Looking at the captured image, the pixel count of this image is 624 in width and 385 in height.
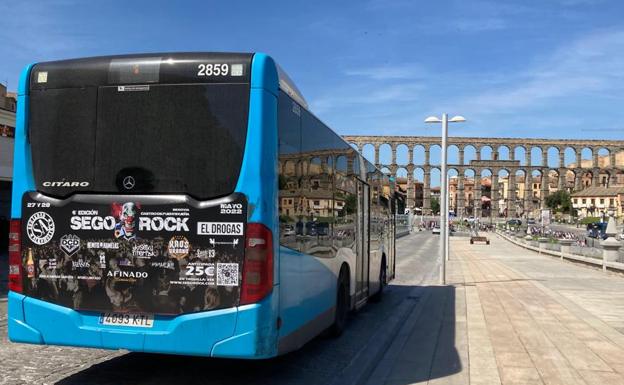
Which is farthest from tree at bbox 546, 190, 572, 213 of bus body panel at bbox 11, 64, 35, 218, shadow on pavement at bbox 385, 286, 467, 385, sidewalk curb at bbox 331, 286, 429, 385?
bus body panel at bbox 11, 64, 35, 218

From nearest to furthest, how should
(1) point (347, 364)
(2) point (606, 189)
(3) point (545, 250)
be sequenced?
(1) point (347, 364) < (3) point (545, 250) < (2) point (606, 189)

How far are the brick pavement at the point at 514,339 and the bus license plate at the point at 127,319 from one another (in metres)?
2.42

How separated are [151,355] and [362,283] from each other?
161 inches

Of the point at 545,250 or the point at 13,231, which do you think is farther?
the point at 545,250

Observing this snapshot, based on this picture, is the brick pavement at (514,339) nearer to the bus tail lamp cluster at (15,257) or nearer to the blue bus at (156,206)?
the blue bus at (156,206)

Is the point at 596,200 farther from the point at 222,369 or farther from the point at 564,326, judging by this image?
the point at 222,369

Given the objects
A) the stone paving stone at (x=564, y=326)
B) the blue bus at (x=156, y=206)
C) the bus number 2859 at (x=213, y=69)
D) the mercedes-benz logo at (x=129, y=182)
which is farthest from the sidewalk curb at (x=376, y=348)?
the bus number 2859 at (x=213, y=69)

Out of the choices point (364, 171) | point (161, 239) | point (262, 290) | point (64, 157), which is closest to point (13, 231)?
point (64, 157)

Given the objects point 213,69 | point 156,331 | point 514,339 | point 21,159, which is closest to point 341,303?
point 514,339

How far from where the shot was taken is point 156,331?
5.40 m

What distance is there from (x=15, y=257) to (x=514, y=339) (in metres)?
6.48

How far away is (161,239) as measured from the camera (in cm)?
543

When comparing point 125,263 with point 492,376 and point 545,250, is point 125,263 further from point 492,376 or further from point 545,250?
point 545,250

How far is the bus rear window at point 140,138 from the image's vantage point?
541 cm
